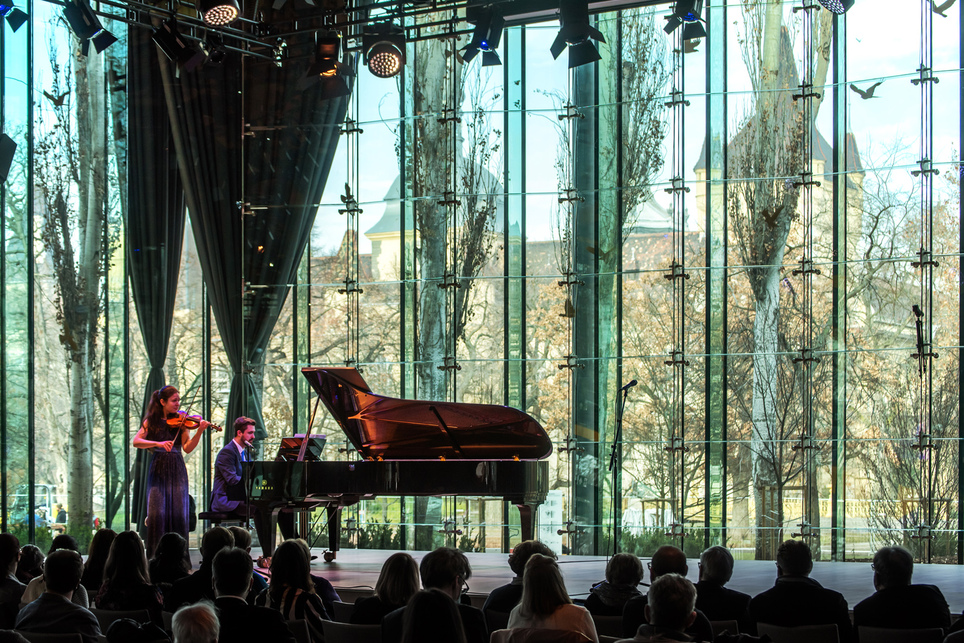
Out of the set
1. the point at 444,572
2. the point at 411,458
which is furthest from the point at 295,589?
the point at 411,458

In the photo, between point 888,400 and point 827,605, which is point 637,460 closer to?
point 888,400

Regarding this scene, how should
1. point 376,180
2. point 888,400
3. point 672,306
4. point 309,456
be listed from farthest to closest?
point 376,180, point 672,306, point 888,400, point 309,456

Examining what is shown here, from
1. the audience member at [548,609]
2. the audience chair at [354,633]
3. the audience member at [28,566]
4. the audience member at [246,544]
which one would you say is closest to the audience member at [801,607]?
the audience member at [548,609]

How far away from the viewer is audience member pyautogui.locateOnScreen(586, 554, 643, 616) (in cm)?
409

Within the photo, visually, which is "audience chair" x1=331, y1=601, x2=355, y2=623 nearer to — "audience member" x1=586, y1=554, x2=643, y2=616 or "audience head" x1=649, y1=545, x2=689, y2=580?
"audience member" x1=586, y1=554, x2=643, y2=616

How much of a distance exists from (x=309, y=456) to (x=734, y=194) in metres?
4.55

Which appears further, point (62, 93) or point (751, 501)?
point (62, 93)

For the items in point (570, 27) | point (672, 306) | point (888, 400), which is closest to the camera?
point (570, 27)

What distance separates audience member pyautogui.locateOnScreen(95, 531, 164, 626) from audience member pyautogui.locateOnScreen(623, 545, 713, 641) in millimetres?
1897

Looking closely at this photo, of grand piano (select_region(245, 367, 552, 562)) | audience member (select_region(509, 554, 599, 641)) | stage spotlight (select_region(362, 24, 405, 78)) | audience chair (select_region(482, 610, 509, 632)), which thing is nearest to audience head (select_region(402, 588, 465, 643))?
audience member (select_region(509, 554, 599, 641))

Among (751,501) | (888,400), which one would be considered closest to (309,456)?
(751,501)

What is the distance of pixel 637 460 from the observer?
Result: 31.2 ft

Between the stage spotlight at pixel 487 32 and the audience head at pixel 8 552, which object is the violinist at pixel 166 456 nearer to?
the audience head at pixel 8 552

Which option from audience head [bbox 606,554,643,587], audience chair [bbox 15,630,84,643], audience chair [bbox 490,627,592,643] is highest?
audience head [bbox 606,554,643,587]
